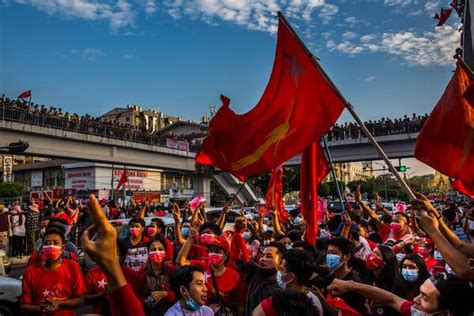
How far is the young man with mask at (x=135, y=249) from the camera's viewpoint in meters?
5.23

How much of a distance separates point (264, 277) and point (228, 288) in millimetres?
410

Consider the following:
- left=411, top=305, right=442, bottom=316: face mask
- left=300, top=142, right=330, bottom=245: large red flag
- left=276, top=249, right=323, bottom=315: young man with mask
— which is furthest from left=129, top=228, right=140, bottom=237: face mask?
left=411, top=305, right=442, bottom=316: face mask

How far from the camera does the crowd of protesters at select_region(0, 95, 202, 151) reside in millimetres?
22141

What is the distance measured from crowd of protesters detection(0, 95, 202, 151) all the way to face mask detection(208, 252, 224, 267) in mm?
20344

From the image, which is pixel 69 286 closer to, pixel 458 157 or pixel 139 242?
pixel 139 242

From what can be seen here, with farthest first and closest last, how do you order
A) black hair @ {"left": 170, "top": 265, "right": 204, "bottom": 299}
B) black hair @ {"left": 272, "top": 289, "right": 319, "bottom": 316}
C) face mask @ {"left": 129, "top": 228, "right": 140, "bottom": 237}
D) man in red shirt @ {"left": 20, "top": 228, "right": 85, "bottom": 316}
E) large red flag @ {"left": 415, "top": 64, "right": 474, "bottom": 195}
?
face mask @ {"left": 129, "top": 228, "right": 140, "bottom": 237}, large red flag @ {"left": 415, "top": 64, "right": 474, "bottom": 195}, man in red shirt @ {"left": 20, "top": 228, "right": 85, "bottom": 316}, black hair @ {"left": 170, "top": 265, "right": 204, "bottom": 299}, black hair @ {"left": 272, "top": 289, "right": 319, "bottom": 316}

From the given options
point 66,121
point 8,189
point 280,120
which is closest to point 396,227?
point 280,120

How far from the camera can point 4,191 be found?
128ft

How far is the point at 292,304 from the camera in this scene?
267 cm

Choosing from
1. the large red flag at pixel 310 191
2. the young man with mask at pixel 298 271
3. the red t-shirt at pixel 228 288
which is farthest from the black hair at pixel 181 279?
the large red flag at pixel 310 191

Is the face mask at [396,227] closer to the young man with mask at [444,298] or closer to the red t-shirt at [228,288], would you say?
the red t-shirt at [228,288]

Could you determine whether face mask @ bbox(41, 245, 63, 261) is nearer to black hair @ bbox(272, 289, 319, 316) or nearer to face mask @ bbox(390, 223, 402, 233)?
black hair @ bbox(272, 289, 319, 316)

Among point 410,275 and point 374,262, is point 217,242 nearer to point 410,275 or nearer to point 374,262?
point 374,262

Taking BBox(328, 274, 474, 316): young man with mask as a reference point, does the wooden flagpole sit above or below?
above
